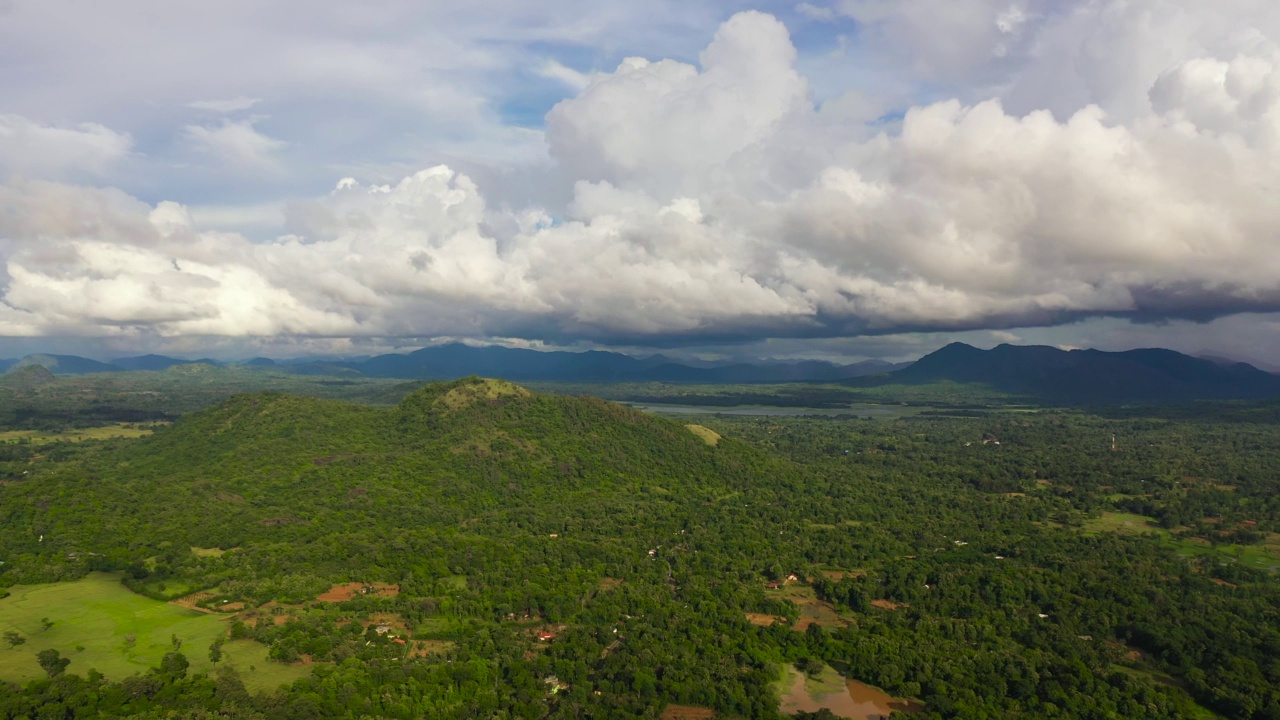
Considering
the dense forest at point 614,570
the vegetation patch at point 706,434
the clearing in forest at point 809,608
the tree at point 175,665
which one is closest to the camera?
the tree at point 175,665

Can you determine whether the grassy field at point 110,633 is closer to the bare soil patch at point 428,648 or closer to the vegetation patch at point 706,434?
the bare soil patch at point 428,648

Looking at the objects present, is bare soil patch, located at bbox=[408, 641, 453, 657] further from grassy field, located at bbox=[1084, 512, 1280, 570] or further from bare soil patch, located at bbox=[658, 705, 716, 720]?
grassy field, located at bbox=[1084, 512, 1280, 570]

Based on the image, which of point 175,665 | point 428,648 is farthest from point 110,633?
point 428,648

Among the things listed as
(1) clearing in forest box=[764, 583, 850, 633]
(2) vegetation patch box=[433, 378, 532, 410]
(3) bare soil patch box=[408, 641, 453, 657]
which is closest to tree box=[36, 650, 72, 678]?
(3) bare soil patch box=[408, 641, 453, 657]

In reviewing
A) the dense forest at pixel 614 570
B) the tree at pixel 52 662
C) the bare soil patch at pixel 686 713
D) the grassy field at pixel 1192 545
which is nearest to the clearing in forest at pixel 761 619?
the dense forest at pixel 614 570

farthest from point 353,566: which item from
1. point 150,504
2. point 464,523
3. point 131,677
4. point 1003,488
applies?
point 1003,488

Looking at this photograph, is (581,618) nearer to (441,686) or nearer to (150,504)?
(441,686)
